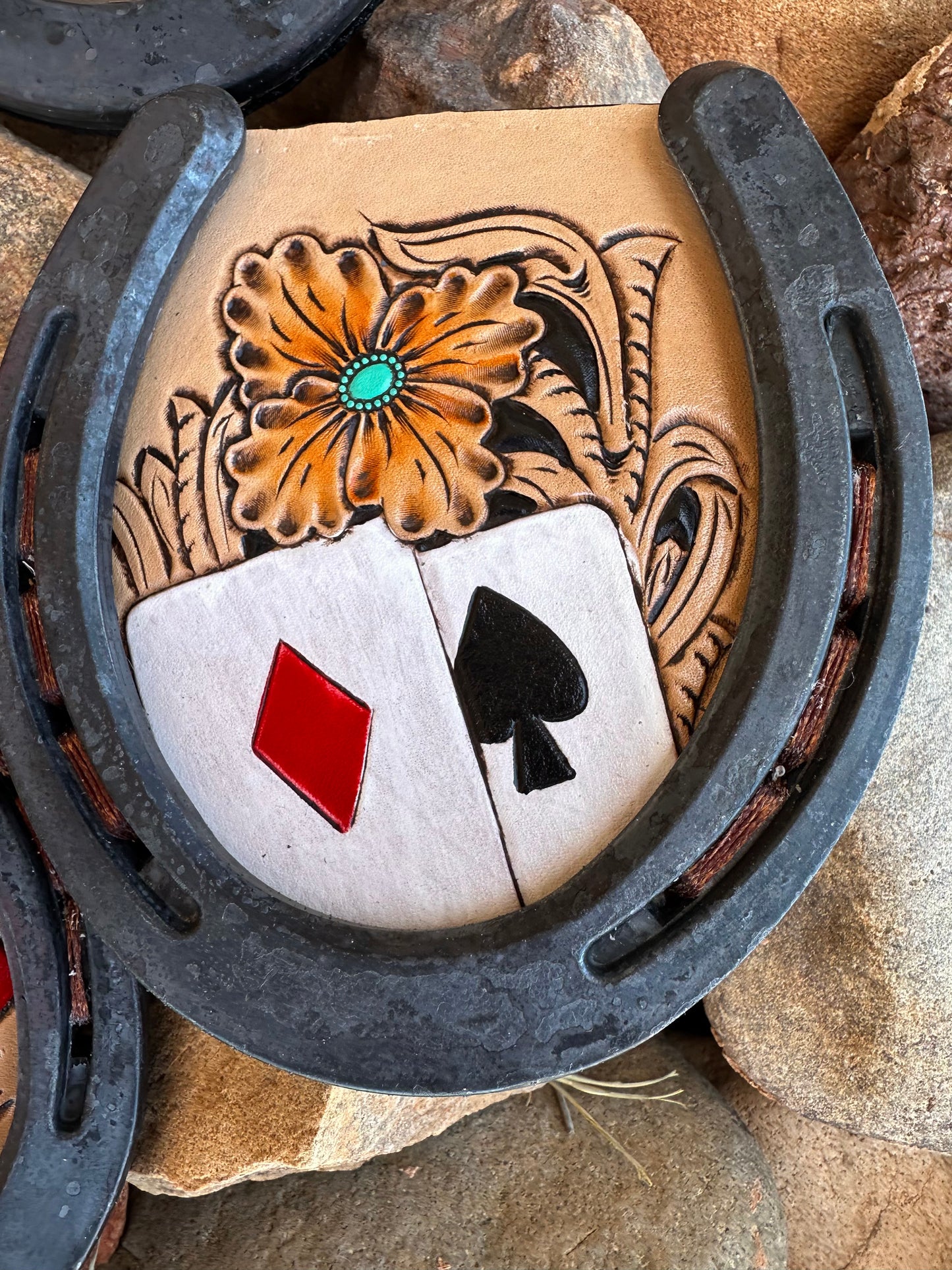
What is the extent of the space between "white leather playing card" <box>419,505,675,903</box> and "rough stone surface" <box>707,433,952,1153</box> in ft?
1.29

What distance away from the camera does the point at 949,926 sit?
3.26 feet

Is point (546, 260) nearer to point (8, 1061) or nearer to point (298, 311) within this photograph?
point (298, 311)

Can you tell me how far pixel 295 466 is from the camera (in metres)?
0.81

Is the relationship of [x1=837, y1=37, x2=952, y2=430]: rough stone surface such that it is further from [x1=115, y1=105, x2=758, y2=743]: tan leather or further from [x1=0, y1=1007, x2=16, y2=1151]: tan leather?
[x1=0, y1=1007, x2=16, y2=1151]: tan leather

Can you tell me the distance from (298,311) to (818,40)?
26.8 inches

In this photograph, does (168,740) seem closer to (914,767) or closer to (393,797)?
(393,797)

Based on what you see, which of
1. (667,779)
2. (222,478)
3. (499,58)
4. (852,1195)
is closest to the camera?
(667,779)

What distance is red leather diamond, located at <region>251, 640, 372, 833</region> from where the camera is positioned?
77cm

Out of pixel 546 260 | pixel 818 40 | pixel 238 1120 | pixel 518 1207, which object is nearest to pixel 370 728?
pixel 546 260

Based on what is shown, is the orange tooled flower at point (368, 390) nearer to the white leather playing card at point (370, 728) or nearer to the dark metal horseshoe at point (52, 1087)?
the white leather playing card at point (370, 728)

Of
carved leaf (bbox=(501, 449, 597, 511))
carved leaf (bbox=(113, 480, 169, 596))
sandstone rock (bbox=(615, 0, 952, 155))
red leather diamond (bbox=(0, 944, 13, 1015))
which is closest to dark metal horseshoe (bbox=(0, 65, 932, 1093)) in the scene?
carved leaf (bbox=(113, 480, 169, 596))

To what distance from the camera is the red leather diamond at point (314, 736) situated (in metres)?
0.77

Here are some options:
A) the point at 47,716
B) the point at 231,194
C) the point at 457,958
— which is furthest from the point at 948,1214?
the point at 231,194

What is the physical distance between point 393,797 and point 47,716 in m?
0.29
